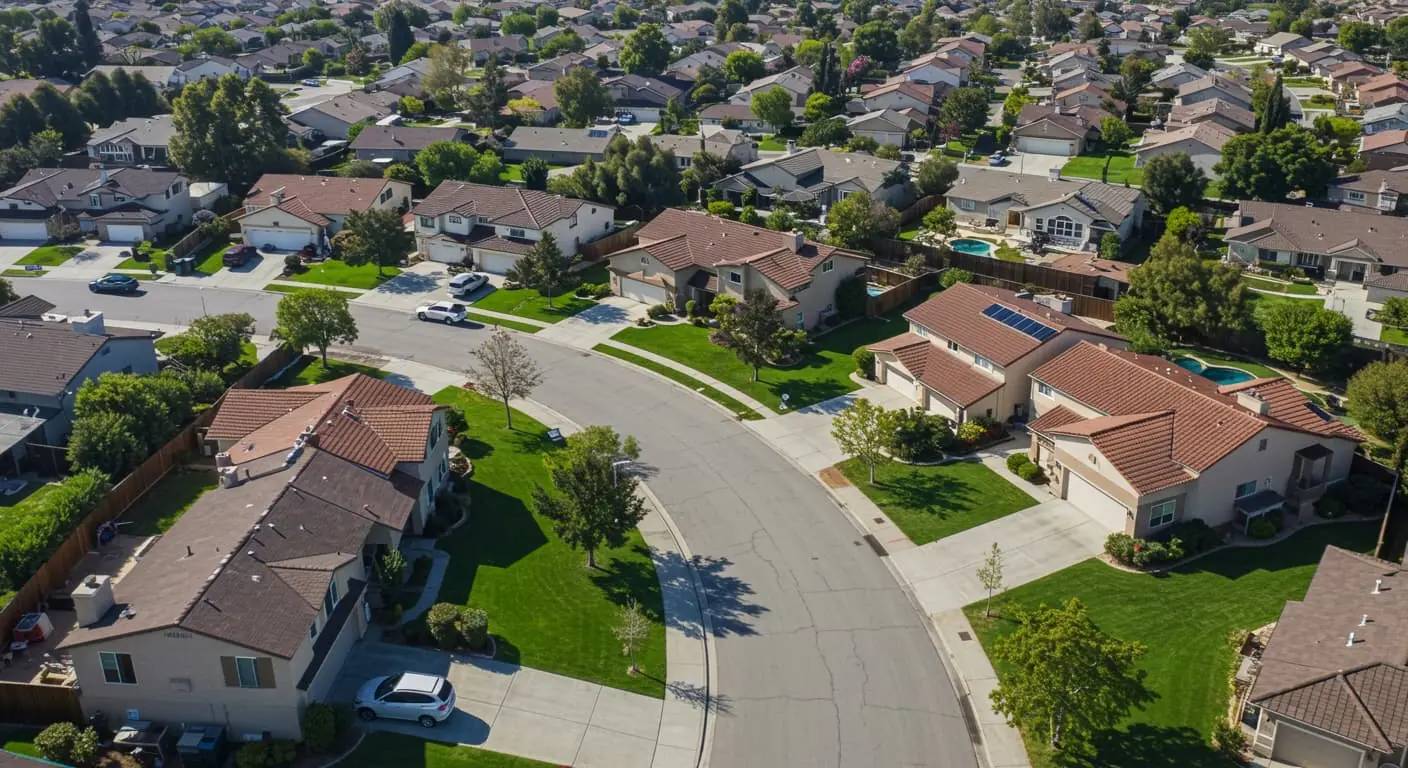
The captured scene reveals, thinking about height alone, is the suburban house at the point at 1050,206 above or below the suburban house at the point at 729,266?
below

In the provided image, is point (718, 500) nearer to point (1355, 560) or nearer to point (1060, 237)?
point (1355, 560)

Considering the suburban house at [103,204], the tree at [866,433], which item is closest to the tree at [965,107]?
the suburban house at [103,204]

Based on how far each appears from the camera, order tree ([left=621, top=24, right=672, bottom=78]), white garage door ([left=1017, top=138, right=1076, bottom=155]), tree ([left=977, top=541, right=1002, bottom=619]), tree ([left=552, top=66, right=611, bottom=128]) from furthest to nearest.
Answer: tree ([left=621, top=24, right=672, bottom=78]) → tree ([left=552, top=66, right=611, bottom=128]) → white garage door ([left=1017, top=138, right=1076, bottom=155]) → tree ([left=977, top=541, right=1002, bottom=619])

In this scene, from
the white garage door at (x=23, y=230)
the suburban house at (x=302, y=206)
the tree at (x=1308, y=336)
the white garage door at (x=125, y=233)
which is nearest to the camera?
the tree at (x=1308, y=336)

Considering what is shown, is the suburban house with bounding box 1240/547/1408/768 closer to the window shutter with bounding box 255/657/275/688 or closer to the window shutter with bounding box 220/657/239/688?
the window shutter with bounding box 255/657/275/688

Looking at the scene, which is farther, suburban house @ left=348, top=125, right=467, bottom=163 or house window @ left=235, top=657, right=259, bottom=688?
suburban house @ left=348, top=125, right=467, bottom=163

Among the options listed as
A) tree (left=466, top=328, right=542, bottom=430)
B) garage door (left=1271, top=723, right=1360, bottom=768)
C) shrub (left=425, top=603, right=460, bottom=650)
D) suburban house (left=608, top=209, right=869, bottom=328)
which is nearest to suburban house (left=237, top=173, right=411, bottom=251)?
suburban house (left=608, top=209, right=869, bottom=328)

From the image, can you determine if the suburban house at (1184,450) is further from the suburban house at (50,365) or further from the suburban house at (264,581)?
the suburban house at (50,365)
